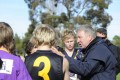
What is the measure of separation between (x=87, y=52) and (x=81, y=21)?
4295 cm

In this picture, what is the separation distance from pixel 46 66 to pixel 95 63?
3.26 feet

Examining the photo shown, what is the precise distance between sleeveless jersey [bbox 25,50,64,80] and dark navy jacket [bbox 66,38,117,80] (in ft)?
2.34

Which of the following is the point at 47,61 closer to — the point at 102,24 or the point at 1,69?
the point at 1,69

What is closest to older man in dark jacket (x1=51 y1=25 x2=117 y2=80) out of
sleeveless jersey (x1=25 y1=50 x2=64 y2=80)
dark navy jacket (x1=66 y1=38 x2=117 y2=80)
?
dark navy jacket (x1=66 y1=38 x2=117 y2=80)

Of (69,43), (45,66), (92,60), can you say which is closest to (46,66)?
(45,66)

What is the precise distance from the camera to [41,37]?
5.01 m

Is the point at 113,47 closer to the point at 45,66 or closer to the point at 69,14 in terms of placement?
the point at 45,66

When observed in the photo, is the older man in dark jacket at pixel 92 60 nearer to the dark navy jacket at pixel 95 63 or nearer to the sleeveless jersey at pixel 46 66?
the dark navy jacket at pixel 95 63

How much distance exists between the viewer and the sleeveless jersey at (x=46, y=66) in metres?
4.97

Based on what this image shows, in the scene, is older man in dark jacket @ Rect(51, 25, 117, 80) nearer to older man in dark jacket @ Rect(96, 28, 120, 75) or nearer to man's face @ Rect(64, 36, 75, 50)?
man's face @ Rect(64, 36, 75, 50)

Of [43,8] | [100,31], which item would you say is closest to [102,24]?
[43,8]

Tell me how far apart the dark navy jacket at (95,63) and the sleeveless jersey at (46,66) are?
2.34 feet

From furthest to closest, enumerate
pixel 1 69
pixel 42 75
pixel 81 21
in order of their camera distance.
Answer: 1. pixel 81 21
2. pixel 42 75
3. pixel 1 69

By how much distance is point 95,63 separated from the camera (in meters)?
5.73
